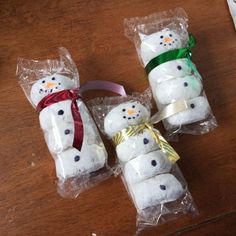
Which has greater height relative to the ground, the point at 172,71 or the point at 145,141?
the point at 172,71

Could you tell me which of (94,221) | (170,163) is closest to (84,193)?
(94,221)

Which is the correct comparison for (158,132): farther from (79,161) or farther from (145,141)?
(79,161)

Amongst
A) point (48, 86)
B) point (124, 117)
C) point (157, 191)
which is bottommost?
point (157, 191)

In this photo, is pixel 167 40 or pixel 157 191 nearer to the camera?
pixel 157 191

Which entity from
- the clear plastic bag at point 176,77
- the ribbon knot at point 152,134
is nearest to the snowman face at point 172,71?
the clear plastic bag at point 176,77

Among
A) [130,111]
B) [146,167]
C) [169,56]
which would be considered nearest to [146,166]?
[146,167]

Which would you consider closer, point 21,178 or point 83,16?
point 21,178

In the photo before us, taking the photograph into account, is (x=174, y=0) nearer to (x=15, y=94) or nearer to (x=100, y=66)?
(x=100, y=66)
